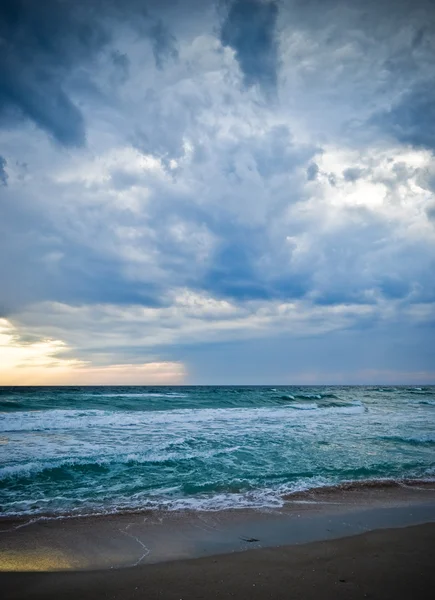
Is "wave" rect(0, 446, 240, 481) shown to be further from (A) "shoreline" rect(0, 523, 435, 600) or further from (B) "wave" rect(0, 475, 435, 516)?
(A) "shoreline" rect(0, 523, 435, 600)

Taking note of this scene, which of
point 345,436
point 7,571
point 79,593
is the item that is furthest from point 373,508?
point 345,436

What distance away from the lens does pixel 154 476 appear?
9891 mm

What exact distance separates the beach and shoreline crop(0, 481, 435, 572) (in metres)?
0.02

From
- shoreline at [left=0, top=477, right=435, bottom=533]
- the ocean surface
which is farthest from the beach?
the ocean surface

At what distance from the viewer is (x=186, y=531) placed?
6.26 metres

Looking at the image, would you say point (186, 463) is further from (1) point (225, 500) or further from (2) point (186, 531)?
(2) point (186, 531)

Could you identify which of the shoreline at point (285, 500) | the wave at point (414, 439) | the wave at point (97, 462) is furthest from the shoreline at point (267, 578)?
the wave at point (414, 439)

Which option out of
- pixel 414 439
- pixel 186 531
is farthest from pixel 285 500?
pixel 414 439

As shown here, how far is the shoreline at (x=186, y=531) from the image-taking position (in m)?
5.34

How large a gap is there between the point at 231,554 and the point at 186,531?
123 centimetres

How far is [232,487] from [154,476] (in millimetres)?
2436

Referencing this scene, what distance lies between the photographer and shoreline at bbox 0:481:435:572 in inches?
210

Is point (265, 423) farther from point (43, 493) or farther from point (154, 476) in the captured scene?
point (43, 493)

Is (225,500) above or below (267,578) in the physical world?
below
